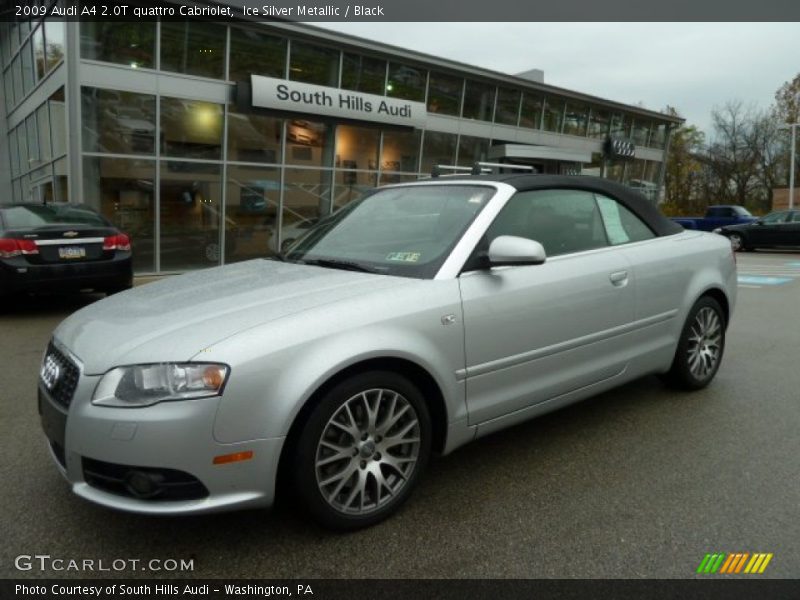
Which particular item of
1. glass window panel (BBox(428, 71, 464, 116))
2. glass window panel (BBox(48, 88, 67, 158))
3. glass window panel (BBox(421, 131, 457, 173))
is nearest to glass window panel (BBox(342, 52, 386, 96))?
glass window panel (BBox(428, 71, 464, 116))

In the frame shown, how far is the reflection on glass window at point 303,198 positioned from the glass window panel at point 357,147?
2.18ft

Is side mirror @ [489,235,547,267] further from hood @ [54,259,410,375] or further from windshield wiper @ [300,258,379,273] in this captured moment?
windshield wiper @ [300,258,379,273]

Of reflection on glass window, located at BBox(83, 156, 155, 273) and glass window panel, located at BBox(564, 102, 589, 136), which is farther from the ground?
glass window panel, located at BBox(564, 102, 589, 136)

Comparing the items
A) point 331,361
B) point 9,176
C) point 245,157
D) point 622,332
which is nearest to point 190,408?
point 331,361

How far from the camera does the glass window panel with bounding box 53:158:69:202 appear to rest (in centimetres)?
1217

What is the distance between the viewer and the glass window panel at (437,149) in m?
17.4

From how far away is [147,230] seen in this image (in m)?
12.3

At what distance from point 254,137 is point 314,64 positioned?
2.55 meters

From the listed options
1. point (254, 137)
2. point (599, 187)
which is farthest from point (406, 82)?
point (599, 187)

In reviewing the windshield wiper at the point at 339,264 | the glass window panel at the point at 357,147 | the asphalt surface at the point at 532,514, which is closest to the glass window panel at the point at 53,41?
the glass window panel at the point at 357,147

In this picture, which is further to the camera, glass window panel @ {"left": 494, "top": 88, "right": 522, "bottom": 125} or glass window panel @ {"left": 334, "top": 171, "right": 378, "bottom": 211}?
glass window panel @ {"left": 494, "top": 88, "right": 522, "bottom": 125}

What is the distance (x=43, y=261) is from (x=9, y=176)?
1564 cm

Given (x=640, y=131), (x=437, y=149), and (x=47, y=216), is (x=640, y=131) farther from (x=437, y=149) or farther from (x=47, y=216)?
(x=47, y=216)

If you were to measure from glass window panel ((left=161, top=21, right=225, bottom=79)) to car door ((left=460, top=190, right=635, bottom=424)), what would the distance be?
11.3 meters
